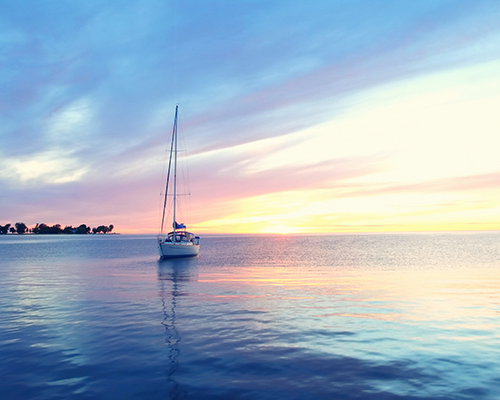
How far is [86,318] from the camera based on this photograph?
60.6 ft

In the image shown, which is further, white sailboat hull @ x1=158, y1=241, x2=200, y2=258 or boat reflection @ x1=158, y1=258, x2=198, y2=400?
white sailboat hull @ x1=158, y1=241, x2=200, y2=258

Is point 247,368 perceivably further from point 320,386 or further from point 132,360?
point 132,360

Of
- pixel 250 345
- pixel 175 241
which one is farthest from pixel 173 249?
pixel 250 345

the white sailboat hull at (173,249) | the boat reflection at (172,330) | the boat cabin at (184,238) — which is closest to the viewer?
the boat reflection at (172,330)

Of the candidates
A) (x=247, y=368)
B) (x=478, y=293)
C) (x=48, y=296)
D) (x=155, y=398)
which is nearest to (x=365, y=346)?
(x=247, y=368)

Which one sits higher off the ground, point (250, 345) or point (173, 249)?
point (173, 249)

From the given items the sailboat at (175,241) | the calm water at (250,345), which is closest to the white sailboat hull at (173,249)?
the sailboat at (175,241)

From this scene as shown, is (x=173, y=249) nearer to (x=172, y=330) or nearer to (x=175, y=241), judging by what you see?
(x=175, y=241)

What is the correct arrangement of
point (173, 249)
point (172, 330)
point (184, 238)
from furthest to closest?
point (184, 238) → point (173, 249) → point (172, 330)

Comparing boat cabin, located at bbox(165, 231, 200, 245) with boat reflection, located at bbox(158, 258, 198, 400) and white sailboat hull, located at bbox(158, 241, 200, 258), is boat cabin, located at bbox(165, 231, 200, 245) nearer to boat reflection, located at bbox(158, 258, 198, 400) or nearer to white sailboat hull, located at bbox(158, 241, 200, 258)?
white sailboat hull, located at bbox(158, 241, 200, 258)

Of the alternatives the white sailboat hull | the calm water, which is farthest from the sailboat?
the calm water

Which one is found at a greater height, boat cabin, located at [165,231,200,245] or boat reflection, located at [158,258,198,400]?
boat cabin, located at [165,231,200,245]

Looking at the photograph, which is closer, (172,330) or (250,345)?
(250,345)

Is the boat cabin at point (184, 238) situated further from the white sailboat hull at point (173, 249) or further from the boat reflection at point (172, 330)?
the boat reflection at point (172, 330)
